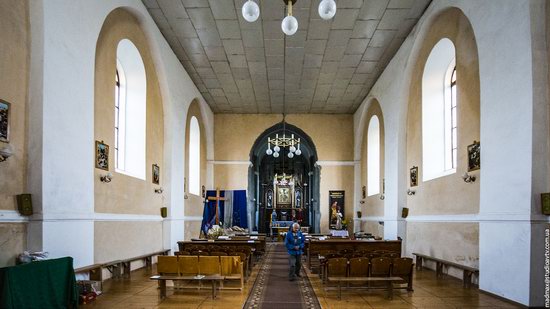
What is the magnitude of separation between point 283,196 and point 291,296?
2567 cm

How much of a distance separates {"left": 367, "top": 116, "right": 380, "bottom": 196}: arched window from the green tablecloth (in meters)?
14.7

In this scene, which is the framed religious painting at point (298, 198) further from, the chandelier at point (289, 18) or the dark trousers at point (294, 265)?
the chandelier at point (289, 18)

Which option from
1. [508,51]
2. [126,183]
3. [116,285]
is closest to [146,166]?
[126,183]

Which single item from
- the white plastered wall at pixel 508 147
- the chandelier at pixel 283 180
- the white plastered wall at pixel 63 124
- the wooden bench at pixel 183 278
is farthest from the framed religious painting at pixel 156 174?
the chandelier at pixel 283 180

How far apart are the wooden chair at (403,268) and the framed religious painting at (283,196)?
25.0 metres

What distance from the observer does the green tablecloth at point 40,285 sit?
5930 mm

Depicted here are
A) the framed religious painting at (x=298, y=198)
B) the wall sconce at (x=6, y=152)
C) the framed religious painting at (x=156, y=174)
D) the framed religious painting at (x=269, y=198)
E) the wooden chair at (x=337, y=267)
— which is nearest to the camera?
the wall sconce at (x=6, y=152)

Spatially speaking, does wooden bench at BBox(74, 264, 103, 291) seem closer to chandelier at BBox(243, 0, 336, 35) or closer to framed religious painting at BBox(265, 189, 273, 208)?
chandelier at BBox(243, 0, 336, 35)

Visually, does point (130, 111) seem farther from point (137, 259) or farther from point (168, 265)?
point (168, 265)

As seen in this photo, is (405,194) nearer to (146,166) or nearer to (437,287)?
(437,287)

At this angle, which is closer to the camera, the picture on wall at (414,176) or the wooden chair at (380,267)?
the wooden chair at (380,267)

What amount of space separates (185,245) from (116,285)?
3443 millimetres

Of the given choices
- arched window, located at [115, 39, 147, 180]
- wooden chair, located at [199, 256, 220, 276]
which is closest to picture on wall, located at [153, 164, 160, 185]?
arched window, located at [115, 39, 147, 180]

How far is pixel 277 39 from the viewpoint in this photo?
14094mm
